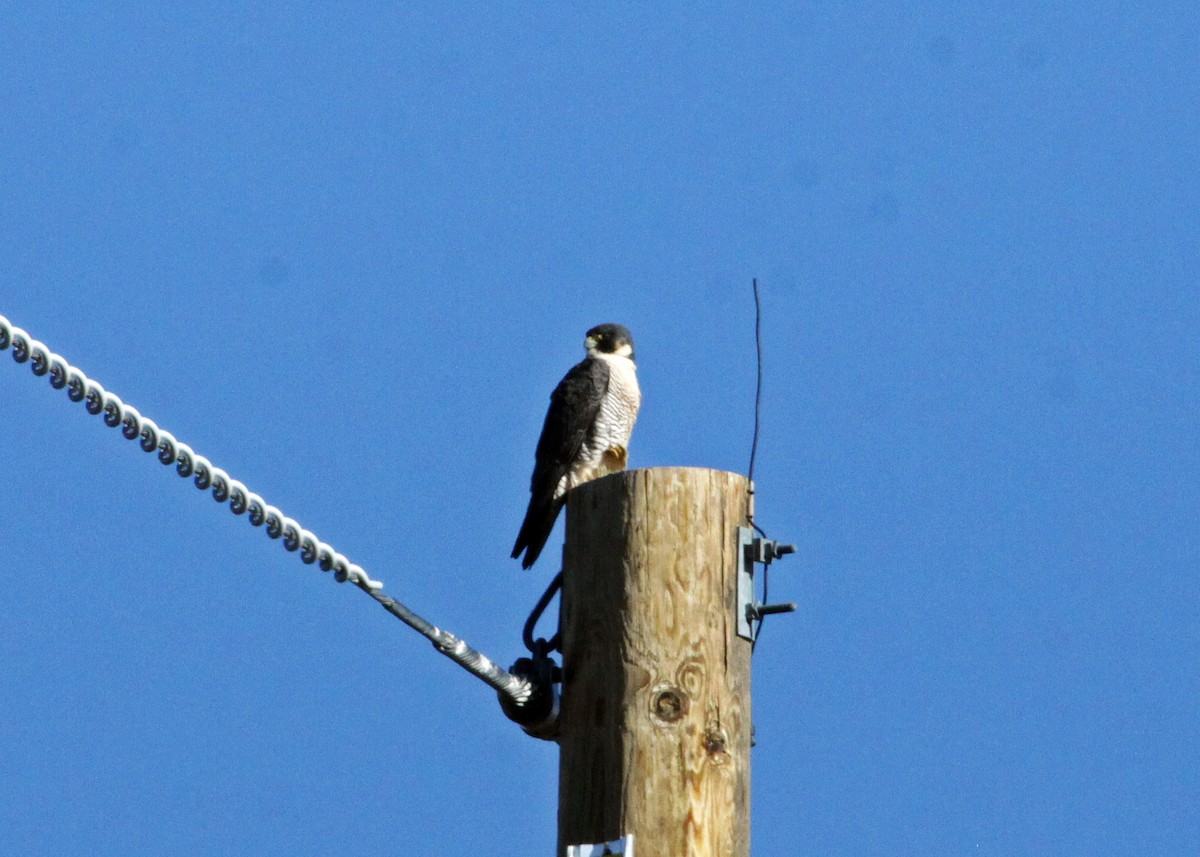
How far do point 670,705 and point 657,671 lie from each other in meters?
0.07

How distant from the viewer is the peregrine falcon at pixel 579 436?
7137 mm

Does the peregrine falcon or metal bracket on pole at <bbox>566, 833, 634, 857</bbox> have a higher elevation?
the peregrine falcon

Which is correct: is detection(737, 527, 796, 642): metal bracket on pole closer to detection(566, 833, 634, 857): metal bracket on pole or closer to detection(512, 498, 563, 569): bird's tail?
detection(566, 833, 634, 857): metal bracket on pole

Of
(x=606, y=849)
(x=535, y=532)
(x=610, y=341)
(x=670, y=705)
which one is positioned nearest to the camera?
(x=606, y=849)

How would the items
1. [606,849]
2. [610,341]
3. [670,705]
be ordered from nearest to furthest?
[606,849] → [670,705] → [610,341]

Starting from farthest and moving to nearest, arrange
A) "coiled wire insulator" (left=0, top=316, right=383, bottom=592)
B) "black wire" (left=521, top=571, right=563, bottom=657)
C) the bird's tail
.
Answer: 1. the bird's tail
2. "black wire" (left=521, top=571, right=563, bottom=657)
3. "coiled wire insulator" (left=0, top=316, right=383, bottom=592)

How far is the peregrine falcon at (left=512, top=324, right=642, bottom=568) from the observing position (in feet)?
23.4

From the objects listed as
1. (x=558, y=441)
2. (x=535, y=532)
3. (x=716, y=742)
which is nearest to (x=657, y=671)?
(x=716, y=742)

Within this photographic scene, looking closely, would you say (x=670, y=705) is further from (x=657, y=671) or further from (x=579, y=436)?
(x=579, y=436)

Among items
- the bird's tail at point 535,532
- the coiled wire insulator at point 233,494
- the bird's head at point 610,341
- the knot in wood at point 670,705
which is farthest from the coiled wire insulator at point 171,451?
the bird's head at point 610,341

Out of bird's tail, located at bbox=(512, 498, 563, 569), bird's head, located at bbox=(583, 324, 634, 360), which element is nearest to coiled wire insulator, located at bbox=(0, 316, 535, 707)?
bird's tail, located at bbox=(512, 498, 563, 569)

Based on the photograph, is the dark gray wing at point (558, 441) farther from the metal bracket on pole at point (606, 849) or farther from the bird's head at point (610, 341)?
the metal bracket on pole at point (606, 849)

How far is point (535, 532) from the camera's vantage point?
A: 7.04 m

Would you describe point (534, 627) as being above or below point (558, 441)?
below
